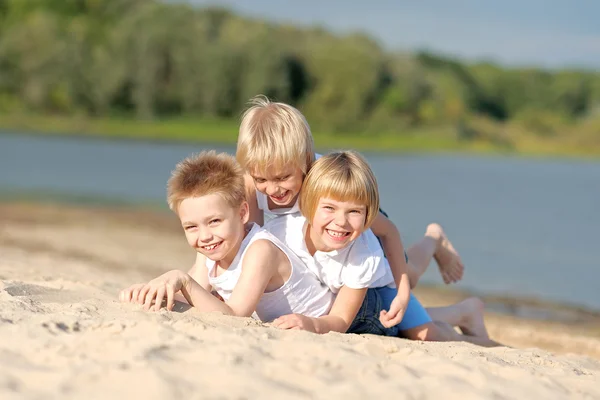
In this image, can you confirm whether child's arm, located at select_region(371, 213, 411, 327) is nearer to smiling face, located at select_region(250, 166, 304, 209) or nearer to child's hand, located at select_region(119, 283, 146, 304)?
smiling face, located at select_region(250, 166, 304, 209)

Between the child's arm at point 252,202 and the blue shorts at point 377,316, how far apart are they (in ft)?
2.28

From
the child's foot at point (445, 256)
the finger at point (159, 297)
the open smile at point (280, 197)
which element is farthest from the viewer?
the child's foot at point (445, 256)

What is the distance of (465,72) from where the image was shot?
65.3 metres

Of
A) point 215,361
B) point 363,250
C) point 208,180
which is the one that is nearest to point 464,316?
point 363,250

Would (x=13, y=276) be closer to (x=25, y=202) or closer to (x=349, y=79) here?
(x=25, y=202)

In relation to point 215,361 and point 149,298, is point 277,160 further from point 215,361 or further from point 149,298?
point 215,361

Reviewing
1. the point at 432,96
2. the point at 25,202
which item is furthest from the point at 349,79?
the point at 25,202

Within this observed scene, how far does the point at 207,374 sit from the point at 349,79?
155ft

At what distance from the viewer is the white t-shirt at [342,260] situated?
3.84 meters

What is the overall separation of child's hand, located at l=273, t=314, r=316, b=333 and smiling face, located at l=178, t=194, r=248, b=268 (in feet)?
1.38

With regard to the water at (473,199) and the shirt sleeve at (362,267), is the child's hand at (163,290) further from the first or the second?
the water at (473,199)

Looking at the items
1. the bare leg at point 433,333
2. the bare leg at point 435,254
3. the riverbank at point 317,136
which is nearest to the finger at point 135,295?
the bare leg at point 433,333

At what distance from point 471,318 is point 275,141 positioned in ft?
6.99

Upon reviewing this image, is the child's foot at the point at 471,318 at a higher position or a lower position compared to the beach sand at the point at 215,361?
lower
